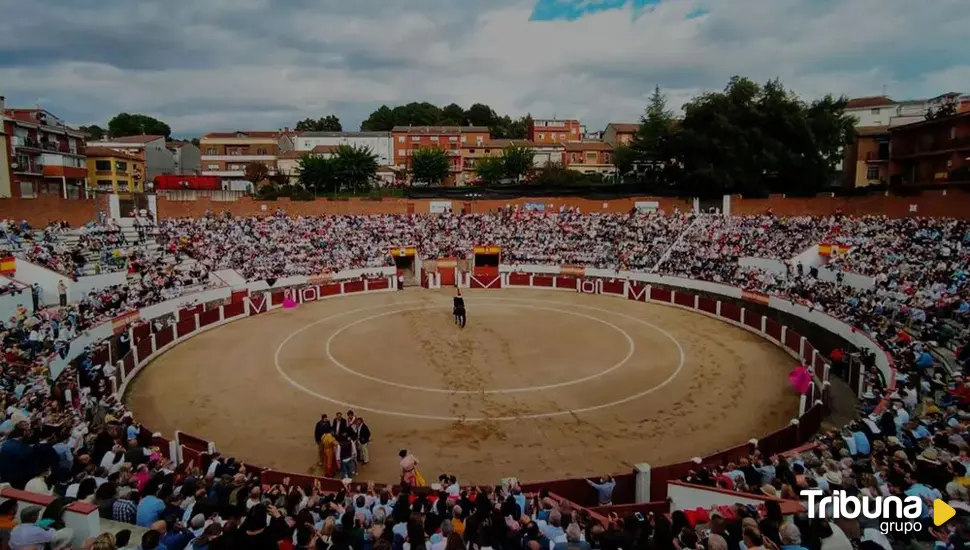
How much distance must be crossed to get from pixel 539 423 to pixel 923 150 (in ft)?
130

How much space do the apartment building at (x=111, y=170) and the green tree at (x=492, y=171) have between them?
34521 mm

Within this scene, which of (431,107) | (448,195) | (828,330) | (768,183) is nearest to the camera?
(828,330)

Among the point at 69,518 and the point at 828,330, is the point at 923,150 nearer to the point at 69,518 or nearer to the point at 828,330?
the point at 828,330

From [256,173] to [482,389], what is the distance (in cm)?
5822

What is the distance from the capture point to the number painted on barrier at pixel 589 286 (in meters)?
35.4

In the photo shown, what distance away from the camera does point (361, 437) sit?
1306 centimetres

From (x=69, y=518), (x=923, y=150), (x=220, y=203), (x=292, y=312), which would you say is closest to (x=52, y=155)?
(x=220, y=203)

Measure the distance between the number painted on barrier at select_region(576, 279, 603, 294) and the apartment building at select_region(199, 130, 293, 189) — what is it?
159ft

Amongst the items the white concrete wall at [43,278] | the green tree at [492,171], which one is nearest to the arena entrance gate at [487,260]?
the white concrete wall at [43,278]

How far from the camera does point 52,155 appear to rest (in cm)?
4609

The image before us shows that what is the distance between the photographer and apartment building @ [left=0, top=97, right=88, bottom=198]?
131 ft

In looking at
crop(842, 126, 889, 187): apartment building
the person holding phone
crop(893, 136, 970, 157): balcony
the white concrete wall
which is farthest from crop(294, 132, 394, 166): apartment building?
the person holding phone

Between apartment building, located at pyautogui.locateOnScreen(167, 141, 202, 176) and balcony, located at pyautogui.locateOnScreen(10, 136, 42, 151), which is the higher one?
apartment building, located at pyautogui.locateOnScreen(167, 141, 202, 176)

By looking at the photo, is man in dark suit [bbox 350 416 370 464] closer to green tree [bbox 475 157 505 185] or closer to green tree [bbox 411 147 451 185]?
green tree [bbox 411 147 451 185]
